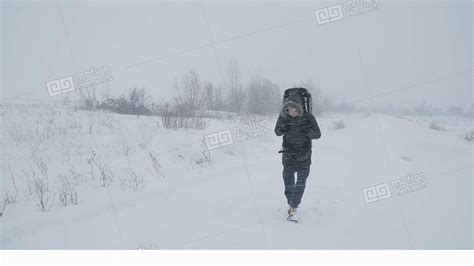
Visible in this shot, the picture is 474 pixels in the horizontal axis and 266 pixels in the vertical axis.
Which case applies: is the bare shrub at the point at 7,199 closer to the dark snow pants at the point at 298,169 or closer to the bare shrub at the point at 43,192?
the bare shrub at the point at 43,192

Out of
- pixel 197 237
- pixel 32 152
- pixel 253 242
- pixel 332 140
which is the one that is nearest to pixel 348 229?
pixel 253 242

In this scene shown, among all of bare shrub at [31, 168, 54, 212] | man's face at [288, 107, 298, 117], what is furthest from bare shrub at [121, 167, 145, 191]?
man's face at [288, 107, 298, 117]

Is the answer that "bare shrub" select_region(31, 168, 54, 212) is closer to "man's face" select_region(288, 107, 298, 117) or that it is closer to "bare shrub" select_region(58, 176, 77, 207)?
"bare shrub" select_region(58, 176, 77, 207)

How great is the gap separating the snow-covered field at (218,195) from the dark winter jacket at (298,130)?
990 mm

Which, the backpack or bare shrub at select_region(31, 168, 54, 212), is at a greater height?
the backpack

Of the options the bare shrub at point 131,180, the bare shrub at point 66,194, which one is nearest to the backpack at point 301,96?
the bare shrub at point 131,180

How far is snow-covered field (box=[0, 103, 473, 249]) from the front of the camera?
319cm

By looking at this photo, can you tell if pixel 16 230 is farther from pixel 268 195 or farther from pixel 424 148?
pixel 424 148

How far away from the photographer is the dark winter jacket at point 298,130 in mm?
3275

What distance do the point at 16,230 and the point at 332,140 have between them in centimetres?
830

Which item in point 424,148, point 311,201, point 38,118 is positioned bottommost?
point 424,148

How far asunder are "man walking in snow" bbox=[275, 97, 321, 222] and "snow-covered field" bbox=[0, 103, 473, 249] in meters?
0.47

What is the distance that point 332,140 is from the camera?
890 centimetres

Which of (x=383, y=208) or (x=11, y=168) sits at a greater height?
A: (x=11, y=168)
